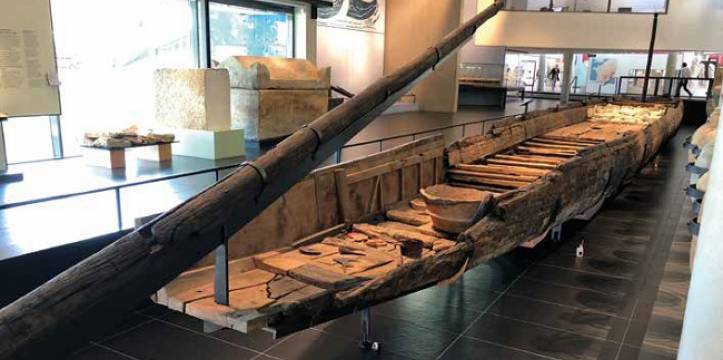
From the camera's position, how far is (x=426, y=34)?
19.3m

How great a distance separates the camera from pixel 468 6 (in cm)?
2152

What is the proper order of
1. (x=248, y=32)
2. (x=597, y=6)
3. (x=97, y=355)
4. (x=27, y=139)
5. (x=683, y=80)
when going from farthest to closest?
(x=683, y=80) < (x=597, y=6) < (x=248, y=32) < (x=27, y=139) < (x=97, y=355)

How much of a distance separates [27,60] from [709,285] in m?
7.47

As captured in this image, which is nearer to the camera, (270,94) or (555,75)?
(270,94)

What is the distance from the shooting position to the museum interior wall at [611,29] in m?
16.6

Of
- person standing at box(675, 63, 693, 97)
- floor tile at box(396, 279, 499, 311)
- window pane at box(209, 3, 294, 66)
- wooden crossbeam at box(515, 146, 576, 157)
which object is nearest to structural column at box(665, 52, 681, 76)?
person standing at box(675, 63, 693, 97)

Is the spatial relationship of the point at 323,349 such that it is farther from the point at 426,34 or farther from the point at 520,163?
the point at 426,34

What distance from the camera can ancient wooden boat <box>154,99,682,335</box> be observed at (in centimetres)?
266

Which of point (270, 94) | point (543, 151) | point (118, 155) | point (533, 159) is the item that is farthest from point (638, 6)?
point (118, 155)

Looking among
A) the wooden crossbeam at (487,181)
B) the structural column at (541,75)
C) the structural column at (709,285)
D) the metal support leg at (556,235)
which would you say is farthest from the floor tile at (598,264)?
the structural column at (541,75)

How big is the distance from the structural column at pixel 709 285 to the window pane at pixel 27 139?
339 inches

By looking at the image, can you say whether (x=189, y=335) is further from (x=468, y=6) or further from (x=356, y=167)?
(x=468, y=6)

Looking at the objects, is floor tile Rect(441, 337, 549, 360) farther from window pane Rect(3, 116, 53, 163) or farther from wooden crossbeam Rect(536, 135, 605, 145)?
window pane Rect(3, 116, 53, 163)

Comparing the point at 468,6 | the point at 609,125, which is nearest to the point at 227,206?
the point at 609,125
